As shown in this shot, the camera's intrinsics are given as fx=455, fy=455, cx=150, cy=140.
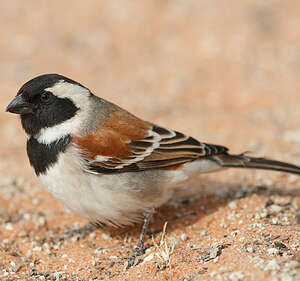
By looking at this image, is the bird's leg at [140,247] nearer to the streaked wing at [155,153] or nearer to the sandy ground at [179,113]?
the sandy ground at [179,113]

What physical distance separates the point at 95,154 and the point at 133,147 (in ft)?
1.56

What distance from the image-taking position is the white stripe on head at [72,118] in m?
4.75

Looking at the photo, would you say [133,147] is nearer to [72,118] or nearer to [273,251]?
[72,118]

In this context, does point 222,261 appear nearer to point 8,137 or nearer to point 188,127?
point 188,127

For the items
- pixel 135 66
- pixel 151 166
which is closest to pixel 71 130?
pixel 151 166

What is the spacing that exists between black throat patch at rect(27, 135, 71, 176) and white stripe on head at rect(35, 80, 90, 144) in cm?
5

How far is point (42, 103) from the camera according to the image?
4773 millimetres

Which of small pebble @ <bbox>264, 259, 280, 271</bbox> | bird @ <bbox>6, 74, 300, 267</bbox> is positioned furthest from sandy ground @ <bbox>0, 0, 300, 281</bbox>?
bird @ <bbox>6, 74, 300, 267</bbox>

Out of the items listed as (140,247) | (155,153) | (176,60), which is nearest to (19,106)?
(155,153)

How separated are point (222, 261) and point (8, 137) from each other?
17.0 feet

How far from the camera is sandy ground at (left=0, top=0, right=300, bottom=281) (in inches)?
180

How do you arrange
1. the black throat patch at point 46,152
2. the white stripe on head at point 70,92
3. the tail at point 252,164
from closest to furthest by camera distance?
1. the black throat patch at point 46,152
2. the white stripe on head at point 70,92
3. the tail at point 252,164

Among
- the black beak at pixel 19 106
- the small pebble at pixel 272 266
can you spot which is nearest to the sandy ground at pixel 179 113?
the small pebble at pixel 272 266

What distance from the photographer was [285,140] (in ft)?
25.1
